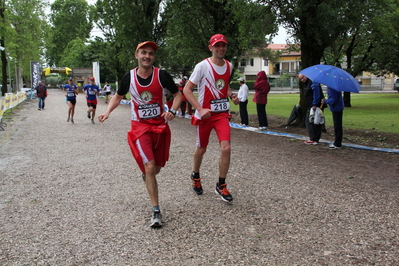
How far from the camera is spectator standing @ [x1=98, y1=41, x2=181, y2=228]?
174 inches

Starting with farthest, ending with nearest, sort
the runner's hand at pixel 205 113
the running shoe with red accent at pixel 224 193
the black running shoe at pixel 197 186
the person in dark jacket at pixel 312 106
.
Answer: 1. the person in dark jacket at pixel 312 106
2. the black running shoe at pixel 197 186
3. the running shoe with red accent at pixel 224 193
4. the runner's hand at pixel 205 113

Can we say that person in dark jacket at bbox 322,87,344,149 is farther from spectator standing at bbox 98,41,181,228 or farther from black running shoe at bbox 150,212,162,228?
black running shoe at bbox 150,212,162,228

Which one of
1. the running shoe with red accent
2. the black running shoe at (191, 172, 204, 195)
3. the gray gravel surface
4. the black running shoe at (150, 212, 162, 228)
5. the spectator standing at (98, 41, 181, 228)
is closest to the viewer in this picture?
the gray gravel surface

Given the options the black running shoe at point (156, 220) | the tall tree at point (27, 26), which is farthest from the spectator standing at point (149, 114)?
the tall tree at point (27, 26)

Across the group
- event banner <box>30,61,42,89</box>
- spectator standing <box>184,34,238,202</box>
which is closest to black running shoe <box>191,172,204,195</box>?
spectator standing <box>184,34,238,202</box>

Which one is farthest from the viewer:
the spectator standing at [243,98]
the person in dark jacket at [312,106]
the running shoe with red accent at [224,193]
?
the spectator standing at [243,98]

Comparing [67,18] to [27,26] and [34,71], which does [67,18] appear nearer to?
[27,26]

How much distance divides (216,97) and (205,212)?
1545 mm

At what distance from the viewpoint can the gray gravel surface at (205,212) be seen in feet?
11.8

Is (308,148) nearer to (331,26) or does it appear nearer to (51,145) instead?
(331,26)

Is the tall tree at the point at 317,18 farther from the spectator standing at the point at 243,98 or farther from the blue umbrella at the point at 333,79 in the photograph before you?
the spectator standing at the point at 243,98

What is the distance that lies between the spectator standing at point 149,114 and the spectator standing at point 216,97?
0.60m

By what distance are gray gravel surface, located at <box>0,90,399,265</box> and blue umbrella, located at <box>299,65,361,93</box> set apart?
1.54m

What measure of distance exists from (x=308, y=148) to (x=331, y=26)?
3707mm
